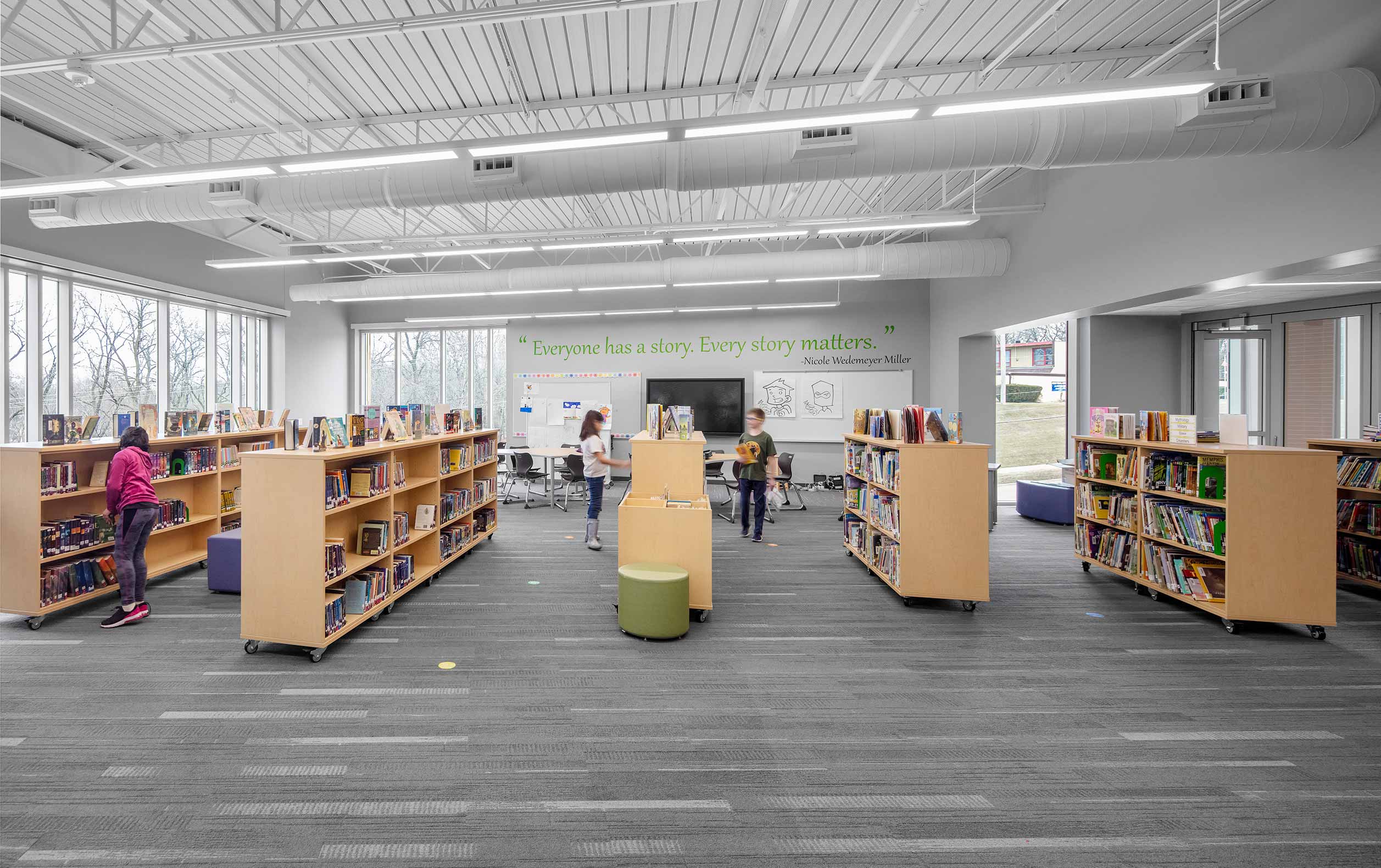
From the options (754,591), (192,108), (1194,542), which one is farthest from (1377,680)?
(192,108)

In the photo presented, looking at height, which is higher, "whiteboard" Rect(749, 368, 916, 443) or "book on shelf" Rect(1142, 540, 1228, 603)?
"whiteboard" Rect(749, 368, 916, 443)

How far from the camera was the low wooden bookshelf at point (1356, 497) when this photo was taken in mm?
4926

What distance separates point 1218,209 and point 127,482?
366 inches

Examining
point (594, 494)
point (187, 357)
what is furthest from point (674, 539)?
point (187, 357)

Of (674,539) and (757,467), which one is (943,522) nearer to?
(674,539)

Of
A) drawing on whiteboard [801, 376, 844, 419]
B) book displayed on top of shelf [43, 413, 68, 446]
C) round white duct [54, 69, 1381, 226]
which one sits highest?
round white duct [54, 69, 1381, 226]

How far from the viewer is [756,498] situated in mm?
6992

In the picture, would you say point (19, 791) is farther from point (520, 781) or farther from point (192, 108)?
point (192, 108)

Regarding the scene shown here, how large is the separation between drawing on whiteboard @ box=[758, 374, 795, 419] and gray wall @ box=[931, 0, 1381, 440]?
4.45 meters

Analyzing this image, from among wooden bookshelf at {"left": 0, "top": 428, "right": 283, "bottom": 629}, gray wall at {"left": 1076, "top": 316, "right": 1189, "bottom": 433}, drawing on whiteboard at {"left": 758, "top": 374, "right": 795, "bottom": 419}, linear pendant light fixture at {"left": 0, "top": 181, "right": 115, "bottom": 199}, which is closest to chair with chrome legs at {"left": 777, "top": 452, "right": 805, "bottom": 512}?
drawing on whiteboard at {"left": 758, "top": 374, "right": 795, "bottom": 419}

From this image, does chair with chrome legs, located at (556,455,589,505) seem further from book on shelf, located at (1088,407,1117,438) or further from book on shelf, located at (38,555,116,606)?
book on shelf, located at (1088,407,1117,438)

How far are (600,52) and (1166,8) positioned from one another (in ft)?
15.2

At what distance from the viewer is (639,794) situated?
2.33 meters

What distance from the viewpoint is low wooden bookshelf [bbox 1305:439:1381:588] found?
4926mm
